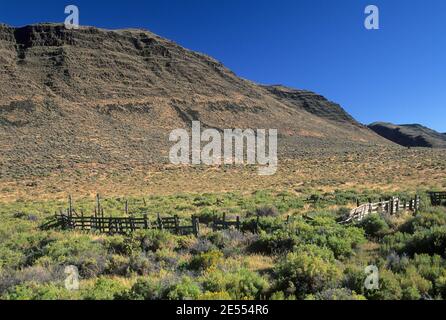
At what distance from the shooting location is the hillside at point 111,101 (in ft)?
191

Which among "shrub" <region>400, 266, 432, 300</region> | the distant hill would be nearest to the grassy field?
"shrub" <region>400, 266, 432, 300</region>

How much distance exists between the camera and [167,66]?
330 feet

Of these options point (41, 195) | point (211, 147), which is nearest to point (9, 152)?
point (41, 195)

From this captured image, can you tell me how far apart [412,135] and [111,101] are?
116 m

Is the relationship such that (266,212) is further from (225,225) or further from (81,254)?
(81,254)

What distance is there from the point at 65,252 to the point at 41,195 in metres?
25.0

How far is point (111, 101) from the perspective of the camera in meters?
78.9

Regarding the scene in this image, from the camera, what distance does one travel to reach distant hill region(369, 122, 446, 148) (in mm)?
136500

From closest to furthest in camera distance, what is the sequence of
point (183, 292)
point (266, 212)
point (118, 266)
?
point (183, 292) < point (118, 266) < point (266, 212)

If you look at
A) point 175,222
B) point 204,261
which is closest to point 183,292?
point 204,261

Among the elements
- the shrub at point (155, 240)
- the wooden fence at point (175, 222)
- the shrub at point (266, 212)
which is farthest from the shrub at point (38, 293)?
the shrub at point (266, 212)

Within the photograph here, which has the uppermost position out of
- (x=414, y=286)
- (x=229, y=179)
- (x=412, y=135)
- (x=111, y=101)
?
(x=111, y=101)

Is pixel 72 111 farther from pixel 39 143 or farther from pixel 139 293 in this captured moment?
pixel 139 293

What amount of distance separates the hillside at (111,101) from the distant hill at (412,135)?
31693 millimetres
